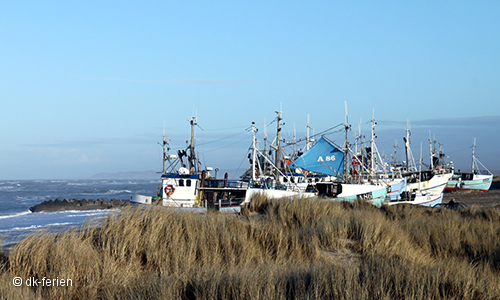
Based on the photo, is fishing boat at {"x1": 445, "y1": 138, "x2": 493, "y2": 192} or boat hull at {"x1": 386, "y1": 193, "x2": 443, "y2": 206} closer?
boat hull at {"x1": 386, "y1": 193, "x2": 443, "y2": 206}

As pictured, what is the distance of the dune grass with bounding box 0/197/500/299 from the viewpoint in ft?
21.1

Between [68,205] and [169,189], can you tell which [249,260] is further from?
[68,205]

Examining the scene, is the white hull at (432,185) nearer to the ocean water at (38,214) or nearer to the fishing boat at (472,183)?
the fishing boat at (472,183)

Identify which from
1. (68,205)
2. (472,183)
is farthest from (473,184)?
(68,205)

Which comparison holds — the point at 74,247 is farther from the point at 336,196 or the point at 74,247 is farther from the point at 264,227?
the point at 336,196

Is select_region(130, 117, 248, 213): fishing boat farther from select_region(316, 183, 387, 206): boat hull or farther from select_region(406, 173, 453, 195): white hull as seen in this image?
select_region(406, 173, 453, 195): white hull

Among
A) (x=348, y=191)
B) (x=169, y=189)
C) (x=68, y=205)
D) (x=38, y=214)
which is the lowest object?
(x=68, y=205)

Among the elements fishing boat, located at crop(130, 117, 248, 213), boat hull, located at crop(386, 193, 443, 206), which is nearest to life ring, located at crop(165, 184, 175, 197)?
fishing boat, located at crop(130, 117, 248, 213)

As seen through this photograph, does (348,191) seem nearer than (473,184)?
Yes

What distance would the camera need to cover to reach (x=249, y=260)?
8.41 m

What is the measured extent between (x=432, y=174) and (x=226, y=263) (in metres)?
55.9

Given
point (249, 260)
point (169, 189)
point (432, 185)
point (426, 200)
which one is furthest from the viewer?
point (432, 185)

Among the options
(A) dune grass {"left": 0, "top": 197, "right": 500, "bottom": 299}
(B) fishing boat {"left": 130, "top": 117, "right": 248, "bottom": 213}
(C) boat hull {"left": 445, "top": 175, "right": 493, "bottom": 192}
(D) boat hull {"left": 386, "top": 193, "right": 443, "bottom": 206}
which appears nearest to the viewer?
(A) dune grass {"left": 0, "top": 197, "right": 500, "bottom": 299}

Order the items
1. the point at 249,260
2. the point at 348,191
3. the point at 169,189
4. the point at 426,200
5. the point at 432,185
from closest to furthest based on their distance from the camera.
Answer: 1. the point at 249,260
2. the point at 169,189
3. the point at 348,191
4. the point at 426,200
5. the point at 432,185
